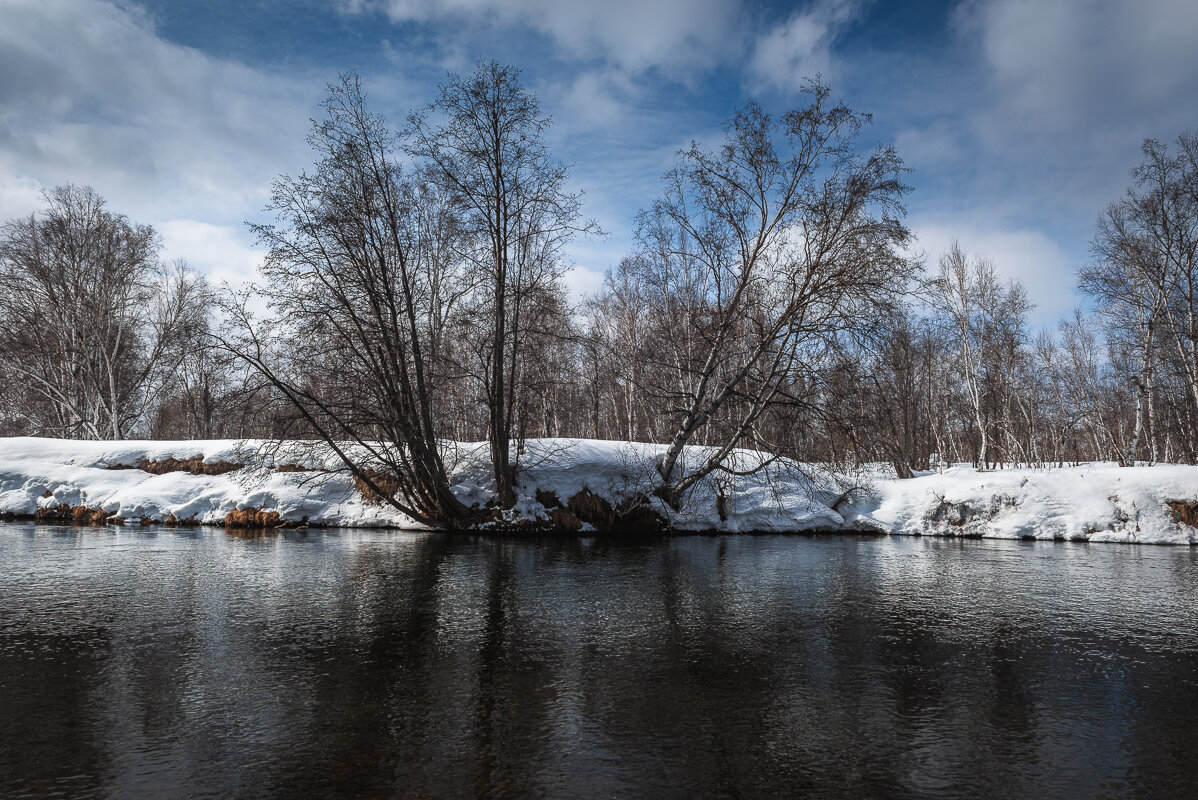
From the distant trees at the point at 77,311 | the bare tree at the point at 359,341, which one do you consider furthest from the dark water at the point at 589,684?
the distant trees at the point at 77,311

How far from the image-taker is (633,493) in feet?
67.2

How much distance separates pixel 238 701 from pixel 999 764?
A: 5500mm

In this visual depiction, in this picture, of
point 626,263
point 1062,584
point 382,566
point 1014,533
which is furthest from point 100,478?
point 1014,533

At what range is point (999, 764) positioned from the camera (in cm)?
420

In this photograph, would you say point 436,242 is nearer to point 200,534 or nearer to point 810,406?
point 200,534

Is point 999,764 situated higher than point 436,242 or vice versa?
point 436,242

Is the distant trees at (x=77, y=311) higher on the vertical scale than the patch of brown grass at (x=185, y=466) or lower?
higher

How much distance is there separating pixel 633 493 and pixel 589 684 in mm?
14746

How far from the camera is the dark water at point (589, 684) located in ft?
13.1

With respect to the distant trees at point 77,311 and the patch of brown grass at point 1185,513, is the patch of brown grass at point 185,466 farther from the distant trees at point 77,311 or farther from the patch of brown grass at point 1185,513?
the patch of brown grass at point 1185,513

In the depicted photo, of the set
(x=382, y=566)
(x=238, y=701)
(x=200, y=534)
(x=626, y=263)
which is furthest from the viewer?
(x=626, y=263)

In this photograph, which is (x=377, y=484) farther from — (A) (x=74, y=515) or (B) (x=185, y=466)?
(A) (x=74, y=515)

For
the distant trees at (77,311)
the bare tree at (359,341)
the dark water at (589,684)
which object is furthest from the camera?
the distant trees at (77,311)

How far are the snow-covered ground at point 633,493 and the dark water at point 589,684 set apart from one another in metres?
8.52
